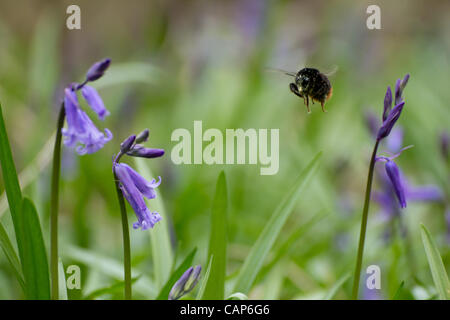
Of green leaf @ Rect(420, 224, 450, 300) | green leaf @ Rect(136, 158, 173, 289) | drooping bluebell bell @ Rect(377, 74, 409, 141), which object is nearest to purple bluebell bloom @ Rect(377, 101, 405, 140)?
drooping bluebell bell @ Rect(377, 74, 409, 141)

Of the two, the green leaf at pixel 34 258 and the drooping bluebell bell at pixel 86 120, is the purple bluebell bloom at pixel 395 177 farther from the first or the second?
the green leaf at pixel 34 258

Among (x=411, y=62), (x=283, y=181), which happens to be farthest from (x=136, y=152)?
(x=411, y=62)

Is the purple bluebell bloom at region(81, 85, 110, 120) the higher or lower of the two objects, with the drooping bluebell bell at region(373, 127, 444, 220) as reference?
higher

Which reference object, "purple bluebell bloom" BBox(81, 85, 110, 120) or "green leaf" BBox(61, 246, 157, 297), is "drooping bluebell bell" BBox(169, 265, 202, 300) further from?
"green leaf" BBox(61, 246, 157, 297)

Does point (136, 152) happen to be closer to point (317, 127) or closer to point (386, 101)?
point (386, 101)

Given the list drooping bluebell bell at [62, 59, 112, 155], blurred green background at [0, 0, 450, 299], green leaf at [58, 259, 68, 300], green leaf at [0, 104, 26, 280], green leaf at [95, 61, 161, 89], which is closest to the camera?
drooping bluebell bell at [62, 59, 112, 155]

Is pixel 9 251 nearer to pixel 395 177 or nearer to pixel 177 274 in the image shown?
pixel 177 274
